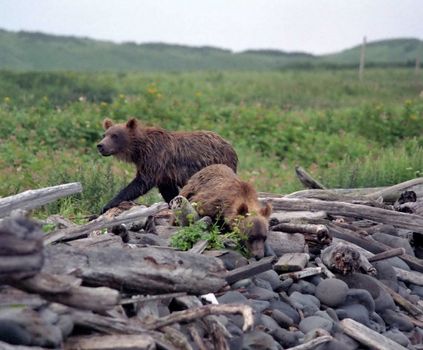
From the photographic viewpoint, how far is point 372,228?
835 cm

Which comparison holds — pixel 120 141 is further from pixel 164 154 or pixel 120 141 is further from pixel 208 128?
pixel 208 128

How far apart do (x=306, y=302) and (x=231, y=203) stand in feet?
4.27

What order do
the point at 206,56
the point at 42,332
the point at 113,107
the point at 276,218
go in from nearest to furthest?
the point at 42,332
the point at 276,218
the point at 113,107
the point at 206,56

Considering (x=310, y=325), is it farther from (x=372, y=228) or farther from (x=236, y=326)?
(x=372, y=228)

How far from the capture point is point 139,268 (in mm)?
5285

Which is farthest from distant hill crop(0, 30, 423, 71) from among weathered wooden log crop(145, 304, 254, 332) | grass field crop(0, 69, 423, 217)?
weathered wooden log crop(145, 304, 254, 332)

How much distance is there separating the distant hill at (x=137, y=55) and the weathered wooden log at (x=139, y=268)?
37.9 meters

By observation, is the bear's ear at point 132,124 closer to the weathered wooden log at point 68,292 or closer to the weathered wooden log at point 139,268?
the weathered wooden log at point 139,268

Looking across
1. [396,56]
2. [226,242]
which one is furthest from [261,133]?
[396,56]

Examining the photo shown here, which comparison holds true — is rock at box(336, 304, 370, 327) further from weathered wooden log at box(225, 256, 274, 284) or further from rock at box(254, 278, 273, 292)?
weathered wooden log at box(225, 256, 274, 284)

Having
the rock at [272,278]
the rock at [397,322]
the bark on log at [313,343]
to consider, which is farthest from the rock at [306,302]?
the rock at [397,322]

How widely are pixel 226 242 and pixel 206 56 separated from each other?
55.3 metres

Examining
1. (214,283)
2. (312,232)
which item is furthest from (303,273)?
(214,283)

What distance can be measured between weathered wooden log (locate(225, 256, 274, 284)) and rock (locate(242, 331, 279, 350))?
2.17 ft
